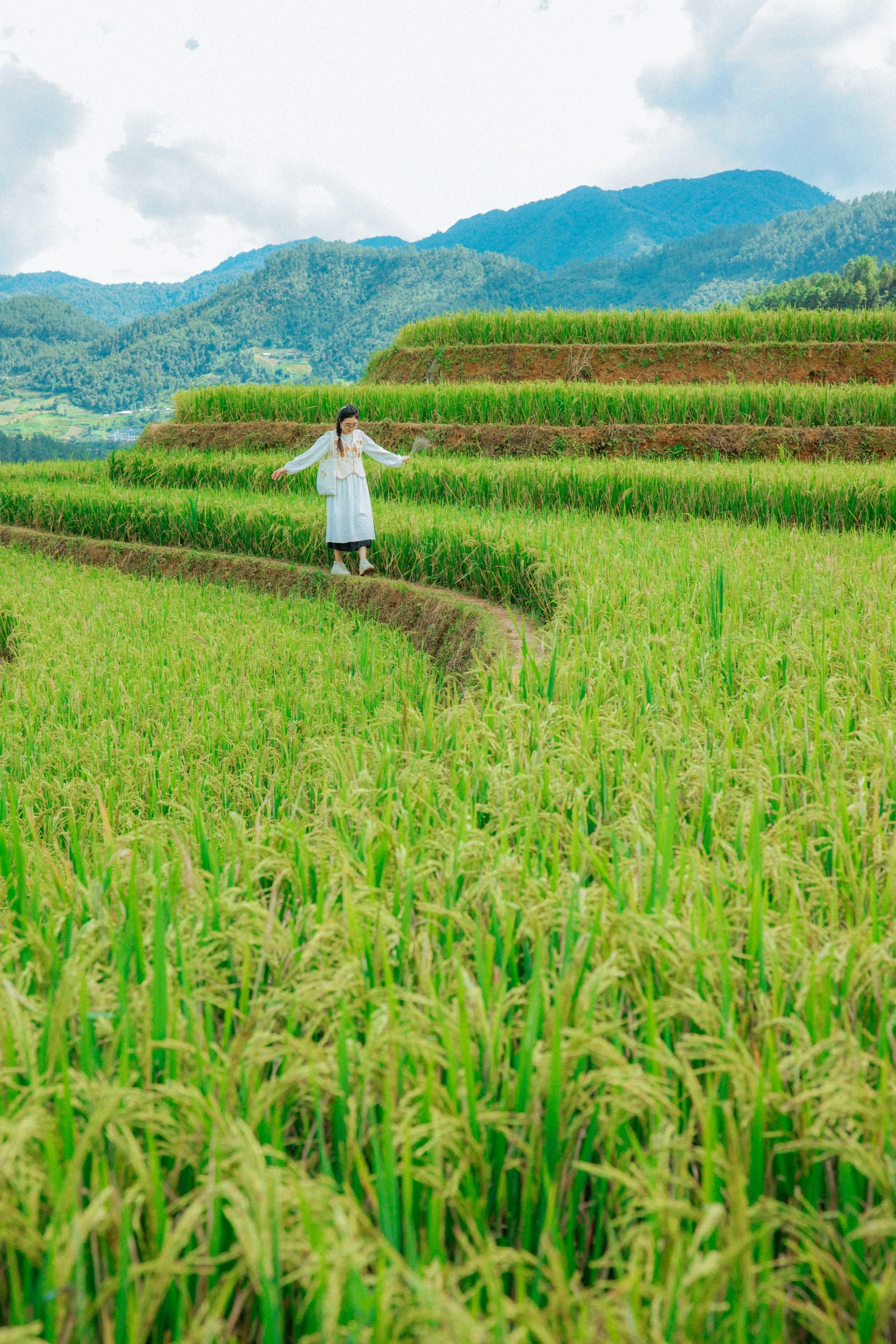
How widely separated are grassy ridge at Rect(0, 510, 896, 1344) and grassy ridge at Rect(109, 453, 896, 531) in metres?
6.21

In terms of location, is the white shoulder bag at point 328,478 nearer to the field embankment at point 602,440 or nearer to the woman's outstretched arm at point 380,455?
the woman's outstretched arm at point 380,455

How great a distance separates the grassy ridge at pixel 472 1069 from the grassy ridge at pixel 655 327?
51.1 feet

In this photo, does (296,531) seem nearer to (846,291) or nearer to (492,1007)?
(492,1007)

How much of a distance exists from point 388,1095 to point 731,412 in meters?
12.0

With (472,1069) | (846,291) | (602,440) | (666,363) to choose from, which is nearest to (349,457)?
(602,440)

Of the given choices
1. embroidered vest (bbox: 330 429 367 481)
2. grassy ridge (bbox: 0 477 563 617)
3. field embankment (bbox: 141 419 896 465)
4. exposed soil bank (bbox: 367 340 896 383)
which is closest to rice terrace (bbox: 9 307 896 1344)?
grassy ridge (bbox: 0 477 563 617)

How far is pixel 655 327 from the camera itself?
16062 millimetres

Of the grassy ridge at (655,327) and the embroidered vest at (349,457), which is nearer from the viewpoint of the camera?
the embroidered vest at (349,457)

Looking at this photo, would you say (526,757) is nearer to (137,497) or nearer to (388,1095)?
(388,1095)

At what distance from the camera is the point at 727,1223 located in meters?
0.96

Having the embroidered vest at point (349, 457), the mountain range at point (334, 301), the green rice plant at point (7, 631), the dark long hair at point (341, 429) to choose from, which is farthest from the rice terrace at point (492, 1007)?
the mountain range at point (334, 301)

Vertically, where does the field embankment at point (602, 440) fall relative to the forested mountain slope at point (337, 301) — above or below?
below

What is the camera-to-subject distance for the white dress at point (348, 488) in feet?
23.6

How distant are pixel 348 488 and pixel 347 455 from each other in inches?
13.1
